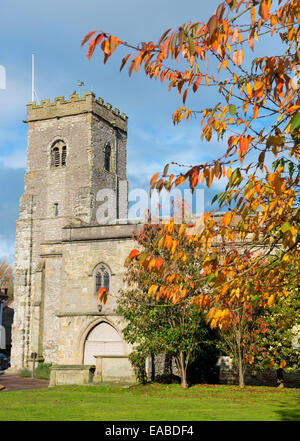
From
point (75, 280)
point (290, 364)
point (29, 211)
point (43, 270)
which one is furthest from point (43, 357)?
point (290, 364)

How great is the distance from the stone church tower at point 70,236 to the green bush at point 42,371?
3.41 feet

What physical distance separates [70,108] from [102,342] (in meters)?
22.0

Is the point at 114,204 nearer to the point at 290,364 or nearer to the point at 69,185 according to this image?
the point at 69,185

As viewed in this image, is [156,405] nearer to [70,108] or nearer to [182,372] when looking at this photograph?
[182,372]

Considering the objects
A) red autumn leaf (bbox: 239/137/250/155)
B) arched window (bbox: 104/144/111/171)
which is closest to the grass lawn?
red autumn leaf (bbox: 239/137/250/155)

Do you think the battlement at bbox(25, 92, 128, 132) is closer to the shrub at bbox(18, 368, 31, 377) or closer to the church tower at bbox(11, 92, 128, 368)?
the church tower at bbox(11, 92, 128, 368)

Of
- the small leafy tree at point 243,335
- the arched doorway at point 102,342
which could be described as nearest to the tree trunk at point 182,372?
the small leafy tree at point 243,335

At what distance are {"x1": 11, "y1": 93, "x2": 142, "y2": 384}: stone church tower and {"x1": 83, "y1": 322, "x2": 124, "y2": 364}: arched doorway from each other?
53 millimetres

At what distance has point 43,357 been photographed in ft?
112

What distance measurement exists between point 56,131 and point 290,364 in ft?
95.9

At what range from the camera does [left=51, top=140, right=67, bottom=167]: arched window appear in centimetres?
4309

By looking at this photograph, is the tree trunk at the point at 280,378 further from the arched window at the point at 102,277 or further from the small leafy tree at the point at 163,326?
the arched window at the point at 102,277

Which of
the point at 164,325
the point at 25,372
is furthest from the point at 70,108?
the point at 164,325

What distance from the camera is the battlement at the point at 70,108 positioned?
4328cm
